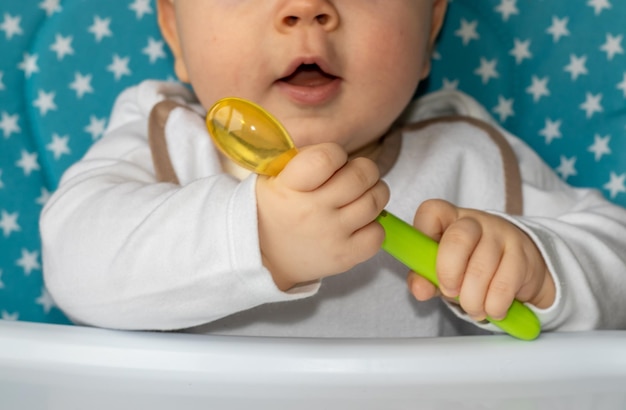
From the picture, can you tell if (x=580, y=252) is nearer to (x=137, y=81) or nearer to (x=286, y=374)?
(x=286, y=374)

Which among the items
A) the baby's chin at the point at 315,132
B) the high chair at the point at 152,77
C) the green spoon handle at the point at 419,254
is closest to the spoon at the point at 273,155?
the green spoon handle at the point at 419,254

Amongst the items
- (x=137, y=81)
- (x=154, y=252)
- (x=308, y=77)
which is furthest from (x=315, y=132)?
(x=137, y=81)

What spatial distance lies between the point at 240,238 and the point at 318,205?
0.18ft

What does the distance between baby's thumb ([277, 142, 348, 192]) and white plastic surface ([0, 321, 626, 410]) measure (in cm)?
10

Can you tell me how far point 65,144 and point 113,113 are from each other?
6cm

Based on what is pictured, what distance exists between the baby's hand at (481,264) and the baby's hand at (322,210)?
0.07 m

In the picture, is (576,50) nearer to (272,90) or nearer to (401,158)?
(401,158)

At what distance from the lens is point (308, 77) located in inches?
30.8

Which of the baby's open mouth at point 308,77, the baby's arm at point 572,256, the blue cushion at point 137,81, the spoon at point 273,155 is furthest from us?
the blue cushion at point 137,81

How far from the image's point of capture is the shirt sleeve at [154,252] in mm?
593

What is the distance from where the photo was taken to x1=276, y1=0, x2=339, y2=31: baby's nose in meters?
0.74

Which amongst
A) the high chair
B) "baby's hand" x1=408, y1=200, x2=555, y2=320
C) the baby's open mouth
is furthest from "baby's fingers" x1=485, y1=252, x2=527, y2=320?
the high chair

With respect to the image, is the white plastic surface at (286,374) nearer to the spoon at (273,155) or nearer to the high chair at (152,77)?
the spoon at (273,155)

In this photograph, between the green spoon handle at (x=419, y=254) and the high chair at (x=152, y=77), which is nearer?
the green spoon handle at (x=419, y=254)
